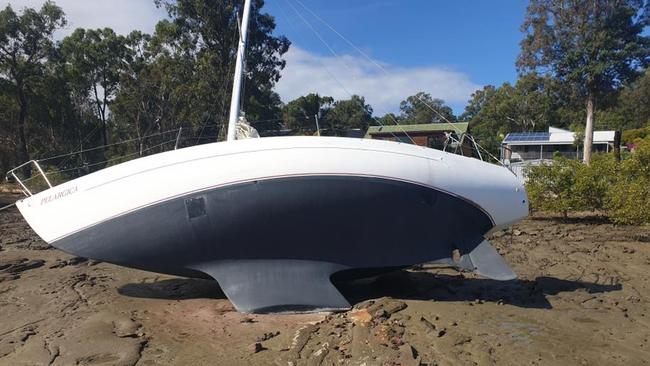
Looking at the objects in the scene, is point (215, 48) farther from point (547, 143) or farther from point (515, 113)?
point (515, 113)

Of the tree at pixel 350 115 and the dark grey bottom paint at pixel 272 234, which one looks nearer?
the dark grey bottom paint at pixel 272 234

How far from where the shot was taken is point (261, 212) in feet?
16.5

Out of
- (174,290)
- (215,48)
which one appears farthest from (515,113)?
(174,290)

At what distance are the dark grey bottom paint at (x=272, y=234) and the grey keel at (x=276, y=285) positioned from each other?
11 mm

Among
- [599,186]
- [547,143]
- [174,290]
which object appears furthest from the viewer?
[547,143]

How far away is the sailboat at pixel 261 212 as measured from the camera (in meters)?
5.02

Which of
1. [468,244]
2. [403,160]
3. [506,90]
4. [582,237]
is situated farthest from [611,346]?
[506,90]

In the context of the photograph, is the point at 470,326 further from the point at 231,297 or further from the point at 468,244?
the point at 231,297

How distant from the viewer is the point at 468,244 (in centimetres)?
570

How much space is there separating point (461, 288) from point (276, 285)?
108 inches

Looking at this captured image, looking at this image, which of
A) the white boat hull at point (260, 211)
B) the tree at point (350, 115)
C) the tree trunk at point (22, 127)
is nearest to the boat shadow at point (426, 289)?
the white boat hull at point (260, 211)

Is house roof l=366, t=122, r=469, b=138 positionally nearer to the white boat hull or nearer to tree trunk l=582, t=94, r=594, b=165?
the white boat hull

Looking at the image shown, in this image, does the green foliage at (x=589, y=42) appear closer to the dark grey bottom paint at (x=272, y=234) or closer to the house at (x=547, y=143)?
the house at (x=547, y=143)

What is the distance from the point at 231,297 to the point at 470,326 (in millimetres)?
2531
